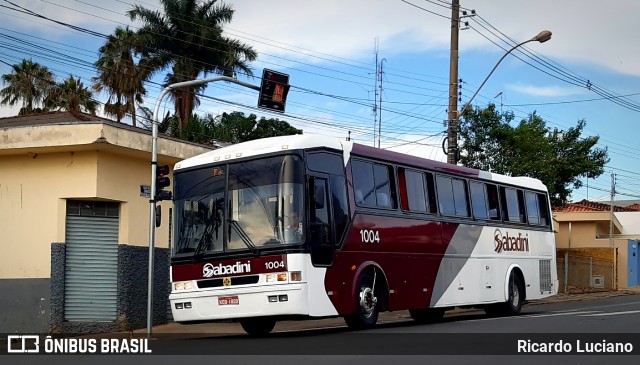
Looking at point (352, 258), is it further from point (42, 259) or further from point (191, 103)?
point (191, 103)

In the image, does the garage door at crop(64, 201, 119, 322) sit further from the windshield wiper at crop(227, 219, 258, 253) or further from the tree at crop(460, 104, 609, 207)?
the tree at crop(460, 104, 609, 207)

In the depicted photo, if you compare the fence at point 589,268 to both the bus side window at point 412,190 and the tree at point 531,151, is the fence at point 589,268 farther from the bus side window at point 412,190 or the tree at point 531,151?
the bus side window at point 412,190

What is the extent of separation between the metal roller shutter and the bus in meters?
5.84

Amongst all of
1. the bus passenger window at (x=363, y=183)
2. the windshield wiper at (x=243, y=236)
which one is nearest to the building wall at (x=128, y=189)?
the windshield wiper at (x=243, y=236)

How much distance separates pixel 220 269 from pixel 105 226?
25.1ft

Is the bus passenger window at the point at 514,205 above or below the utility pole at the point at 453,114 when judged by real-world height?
below

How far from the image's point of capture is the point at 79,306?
22297 mm

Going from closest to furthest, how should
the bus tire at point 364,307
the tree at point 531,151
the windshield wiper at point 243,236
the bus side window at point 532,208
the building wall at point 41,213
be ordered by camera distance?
the windshield wiper at point 243,236, the bus tire at point 364,307, the building wall at point 41,213, the bus side window at point 532,208, the tree at point 531,151

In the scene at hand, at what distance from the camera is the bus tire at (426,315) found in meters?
21.3

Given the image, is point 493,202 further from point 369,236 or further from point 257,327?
point 257,327

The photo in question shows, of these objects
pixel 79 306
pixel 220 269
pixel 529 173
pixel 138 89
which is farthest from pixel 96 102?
pixel 220 269

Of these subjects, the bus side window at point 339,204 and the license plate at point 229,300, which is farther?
the bus side window at point 339,204

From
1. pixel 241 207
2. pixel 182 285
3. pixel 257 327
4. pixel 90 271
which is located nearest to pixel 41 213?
pixel 90 271

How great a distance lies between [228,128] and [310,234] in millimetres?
36962
